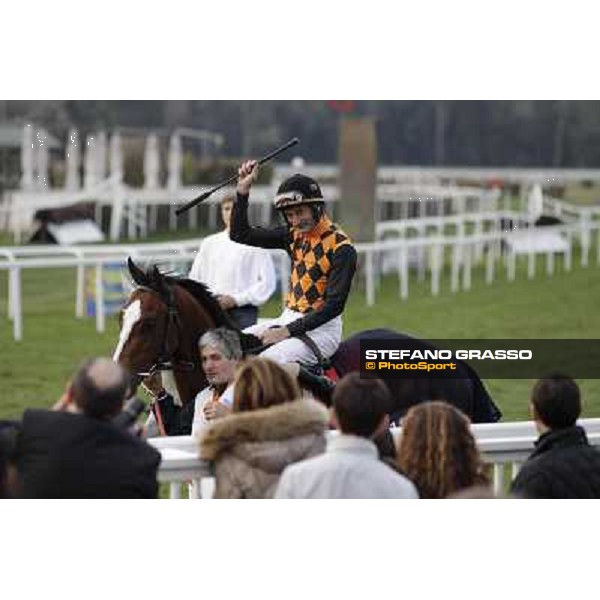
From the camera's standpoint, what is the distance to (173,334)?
639 centimetres

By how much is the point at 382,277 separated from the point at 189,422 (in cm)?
947

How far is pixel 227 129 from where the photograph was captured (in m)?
16.5

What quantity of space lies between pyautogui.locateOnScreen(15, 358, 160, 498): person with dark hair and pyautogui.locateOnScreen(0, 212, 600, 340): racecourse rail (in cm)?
687

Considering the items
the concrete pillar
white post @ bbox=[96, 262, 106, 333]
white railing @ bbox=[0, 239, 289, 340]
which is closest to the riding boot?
white railing @ bbox=[0, 239, 289, 340]

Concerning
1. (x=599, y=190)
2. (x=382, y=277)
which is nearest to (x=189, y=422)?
(x=382, y=277)

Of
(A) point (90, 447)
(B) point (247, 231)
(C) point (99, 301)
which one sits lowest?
(C) point (99, 301)

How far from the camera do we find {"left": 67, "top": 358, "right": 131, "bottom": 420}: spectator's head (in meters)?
4.69

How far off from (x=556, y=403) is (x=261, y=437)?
0.90 metres

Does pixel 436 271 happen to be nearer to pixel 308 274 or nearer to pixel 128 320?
pixel 308 274

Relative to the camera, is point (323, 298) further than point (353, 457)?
Yes

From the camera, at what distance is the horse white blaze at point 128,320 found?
20.5ft

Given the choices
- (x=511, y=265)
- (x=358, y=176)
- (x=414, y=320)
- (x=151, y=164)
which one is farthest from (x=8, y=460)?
(x=151, y=164)

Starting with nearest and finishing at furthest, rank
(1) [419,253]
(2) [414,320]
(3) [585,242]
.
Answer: (2) [414,320]
(1) [419,253]
(3) [585,242]

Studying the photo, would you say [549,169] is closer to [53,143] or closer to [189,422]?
[53,143]
